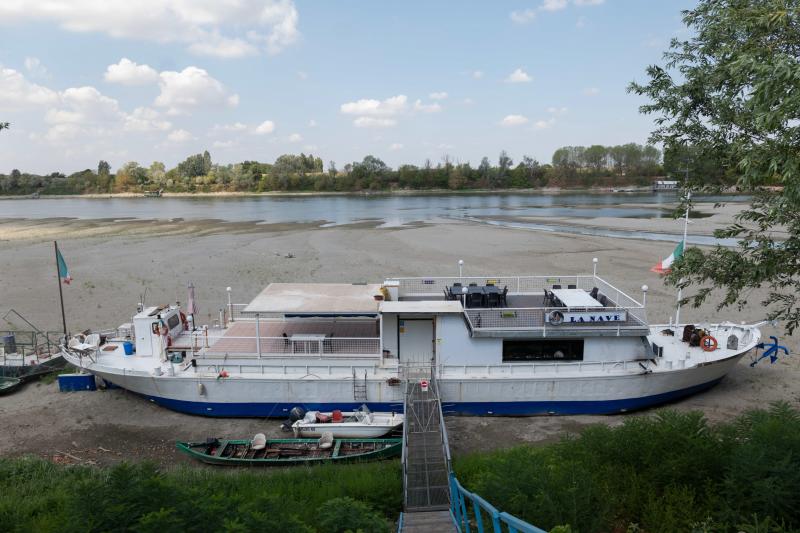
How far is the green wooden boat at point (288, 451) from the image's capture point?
13109mm

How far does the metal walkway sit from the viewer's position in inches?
374

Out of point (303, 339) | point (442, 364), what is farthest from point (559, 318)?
point (303, 339)

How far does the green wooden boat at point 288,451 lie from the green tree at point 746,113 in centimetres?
846

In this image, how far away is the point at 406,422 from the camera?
13016mm

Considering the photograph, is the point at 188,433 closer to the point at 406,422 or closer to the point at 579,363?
the point at 406,422

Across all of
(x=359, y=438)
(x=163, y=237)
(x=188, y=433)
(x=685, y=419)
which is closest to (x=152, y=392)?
(x=188, y=433)

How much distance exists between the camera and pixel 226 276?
1361 inches

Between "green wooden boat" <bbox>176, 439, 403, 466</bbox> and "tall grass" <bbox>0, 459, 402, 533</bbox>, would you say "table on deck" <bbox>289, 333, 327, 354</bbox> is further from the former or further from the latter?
"tall grass" <bbox>0, 459, 402, 533</bbox>

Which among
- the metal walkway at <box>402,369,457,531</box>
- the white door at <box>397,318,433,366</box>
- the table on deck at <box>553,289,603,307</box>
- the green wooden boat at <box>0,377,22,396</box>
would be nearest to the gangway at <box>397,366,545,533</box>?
the metal walkway at <box>402,369,457,531</box>

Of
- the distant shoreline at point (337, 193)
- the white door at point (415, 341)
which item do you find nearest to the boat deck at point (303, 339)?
the white door at point (415, 341)

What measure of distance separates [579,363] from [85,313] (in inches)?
931

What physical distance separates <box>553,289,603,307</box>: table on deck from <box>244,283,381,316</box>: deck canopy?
5852 millimetres

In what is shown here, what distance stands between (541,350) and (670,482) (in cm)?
779

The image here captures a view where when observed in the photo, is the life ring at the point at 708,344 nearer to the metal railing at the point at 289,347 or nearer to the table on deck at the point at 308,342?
the metal railing at the point at 289,347
